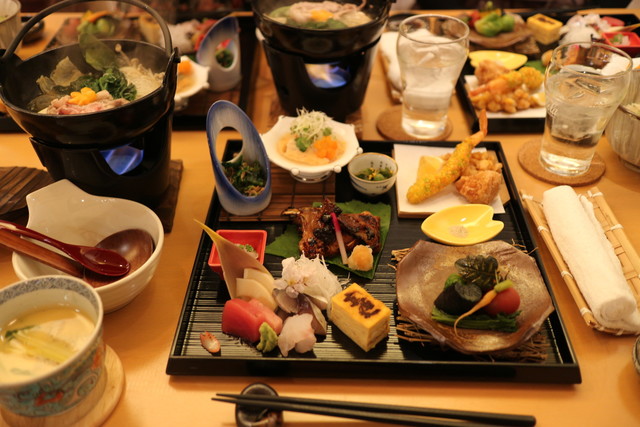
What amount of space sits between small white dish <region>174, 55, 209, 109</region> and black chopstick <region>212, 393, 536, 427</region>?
4.84 ft

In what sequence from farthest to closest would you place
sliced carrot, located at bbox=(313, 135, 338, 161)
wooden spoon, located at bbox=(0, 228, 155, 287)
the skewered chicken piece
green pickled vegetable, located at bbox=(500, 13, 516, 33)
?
green pickled vegetable, located at bbox=(500, 13, 516, 33) → sliced carrot, located at bbox=(313, 135, 338, 161) → the skewered chicken piece → wooden spoon, located at bbox=(0, 228, 155, 287)

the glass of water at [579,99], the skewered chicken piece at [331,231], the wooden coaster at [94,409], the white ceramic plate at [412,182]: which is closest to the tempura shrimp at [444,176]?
the white ceramic plate at [412,182]

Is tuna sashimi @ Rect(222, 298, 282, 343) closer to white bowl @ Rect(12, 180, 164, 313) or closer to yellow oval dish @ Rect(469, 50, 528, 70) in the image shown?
white bowl @ Rect(12, 180, 164, 313)

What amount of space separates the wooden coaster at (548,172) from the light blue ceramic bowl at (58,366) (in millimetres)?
1647

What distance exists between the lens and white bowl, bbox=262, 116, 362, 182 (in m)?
1.91

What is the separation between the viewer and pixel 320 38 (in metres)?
2.00

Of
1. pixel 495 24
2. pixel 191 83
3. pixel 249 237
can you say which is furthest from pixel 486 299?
pixel 495 24

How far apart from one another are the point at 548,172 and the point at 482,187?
40cm

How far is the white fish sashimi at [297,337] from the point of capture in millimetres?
1389

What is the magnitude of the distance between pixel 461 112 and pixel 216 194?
48.3 inches

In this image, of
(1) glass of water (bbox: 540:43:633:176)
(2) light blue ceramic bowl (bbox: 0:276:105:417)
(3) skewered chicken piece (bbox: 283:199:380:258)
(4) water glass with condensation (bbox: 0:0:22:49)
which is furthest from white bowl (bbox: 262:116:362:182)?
(4) water glass with condensation (bbox: 0:0:22:49)

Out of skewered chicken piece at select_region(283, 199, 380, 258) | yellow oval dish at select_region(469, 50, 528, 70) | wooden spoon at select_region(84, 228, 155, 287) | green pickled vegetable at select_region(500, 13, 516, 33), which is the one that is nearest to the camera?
wooden spoon at select_region(84, 228, 155, 287)

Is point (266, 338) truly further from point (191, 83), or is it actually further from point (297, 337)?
point (191, 83)

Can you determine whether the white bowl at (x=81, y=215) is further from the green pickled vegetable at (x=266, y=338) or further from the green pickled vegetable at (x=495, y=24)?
the green pickled vegetable at (x=495, y=24)
